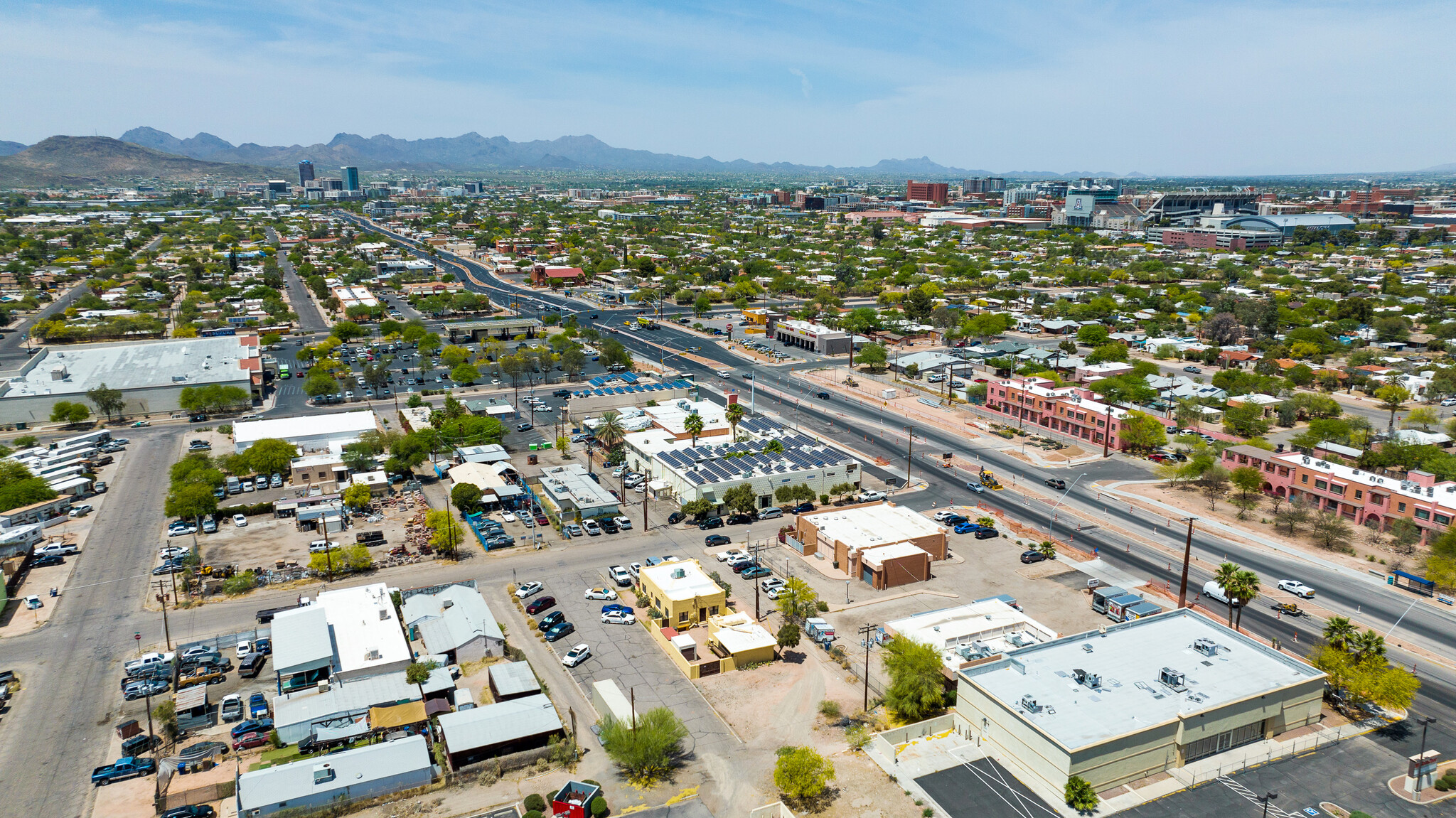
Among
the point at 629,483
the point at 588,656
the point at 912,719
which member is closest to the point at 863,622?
the point at 912,719

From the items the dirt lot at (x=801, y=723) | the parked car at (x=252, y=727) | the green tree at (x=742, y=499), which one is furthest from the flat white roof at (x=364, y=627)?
the green tree at (x=742, y=499)

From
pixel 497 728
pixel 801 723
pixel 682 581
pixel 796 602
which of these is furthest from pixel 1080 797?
pixel 682 581

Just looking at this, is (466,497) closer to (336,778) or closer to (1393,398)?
(336,778)

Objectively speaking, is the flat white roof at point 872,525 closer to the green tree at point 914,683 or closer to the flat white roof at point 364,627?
the green tree at point 914,683

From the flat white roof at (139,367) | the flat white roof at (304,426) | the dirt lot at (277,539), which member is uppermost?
the flat white roof at (139,367)

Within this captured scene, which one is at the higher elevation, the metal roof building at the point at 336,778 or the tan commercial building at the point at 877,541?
the tan commercial building at the point at 877,541

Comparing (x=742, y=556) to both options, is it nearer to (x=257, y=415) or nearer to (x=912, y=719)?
(x=912, y=719)
